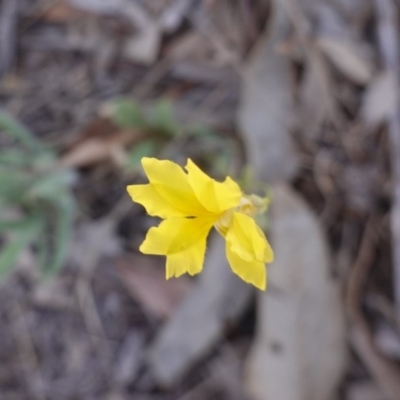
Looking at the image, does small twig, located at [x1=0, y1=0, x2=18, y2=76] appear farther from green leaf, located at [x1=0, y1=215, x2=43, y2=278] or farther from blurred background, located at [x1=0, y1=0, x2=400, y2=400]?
green leaf, located at [x1=0, y1=215, x2=43, y2=278]

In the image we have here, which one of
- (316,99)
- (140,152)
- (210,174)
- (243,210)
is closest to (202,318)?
(210,174)

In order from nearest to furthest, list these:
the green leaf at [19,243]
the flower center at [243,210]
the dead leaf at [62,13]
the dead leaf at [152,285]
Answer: the flower center at [243,210]
the green leaf at [19,243]
the dead leaf at [152,285]
the dead leaf at [62,13]

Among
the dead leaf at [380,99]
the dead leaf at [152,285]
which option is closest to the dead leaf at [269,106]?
the dead leaf at [380,99]

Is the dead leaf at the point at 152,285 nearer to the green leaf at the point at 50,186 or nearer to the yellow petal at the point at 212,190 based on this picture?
the green leaf at the point at 50,186

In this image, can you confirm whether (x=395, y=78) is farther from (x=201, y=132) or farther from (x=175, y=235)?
(x=175, y=235)

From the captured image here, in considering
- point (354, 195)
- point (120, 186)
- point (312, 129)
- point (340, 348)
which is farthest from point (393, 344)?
point (120, 186)

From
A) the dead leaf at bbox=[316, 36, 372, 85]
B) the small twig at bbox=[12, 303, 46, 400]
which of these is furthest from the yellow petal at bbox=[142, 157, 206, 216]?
the small twig at bbox=[12, 303, 46, 400]
